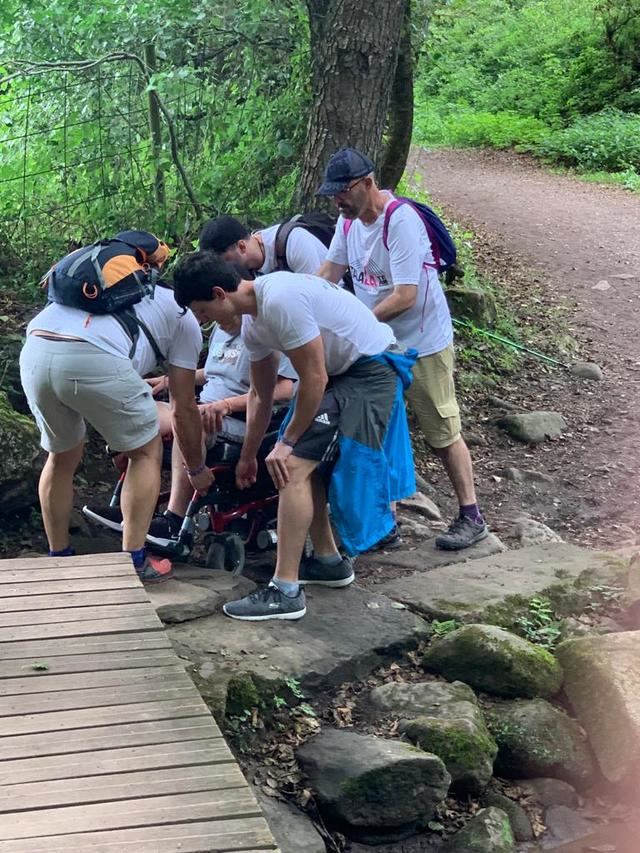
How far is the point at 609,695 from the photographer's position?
13.0 ft

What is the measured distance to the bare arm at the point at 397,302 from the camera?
4.95 m

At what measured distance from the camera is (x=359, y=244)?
5113mm

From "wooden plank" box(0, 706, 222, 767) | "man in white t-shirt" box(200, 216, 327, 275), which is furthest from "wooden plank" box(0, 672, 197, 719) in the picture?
"man in white t-shirt" box(200, 216, 327, 275)

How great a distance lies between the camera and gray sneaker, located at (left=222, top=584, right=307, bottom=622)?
424 cm

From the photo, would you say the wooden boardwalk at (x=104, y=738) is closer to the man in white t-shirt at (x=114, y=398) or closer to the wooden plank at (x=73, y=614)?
the wooden plank at (x=73, y=614)

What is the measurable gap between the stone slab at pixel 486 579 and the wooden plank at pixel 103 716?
6.31 ft

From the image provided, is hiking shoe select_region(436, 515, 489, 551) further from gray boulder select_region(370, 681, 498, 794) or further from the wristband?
the wristband

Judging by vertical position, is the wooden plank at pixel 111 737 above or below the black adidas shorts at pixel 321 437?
below

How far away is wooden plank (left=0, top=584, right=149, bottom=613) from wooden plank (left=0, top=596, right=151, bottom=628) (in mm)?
30

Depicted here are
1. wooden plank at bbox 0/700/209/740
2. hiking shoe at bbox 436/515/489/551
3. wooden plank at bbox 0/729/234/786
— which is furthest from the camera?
hiking shoe at bbox 436/515/489/551

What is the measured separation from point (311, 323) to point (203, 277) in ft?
1.48

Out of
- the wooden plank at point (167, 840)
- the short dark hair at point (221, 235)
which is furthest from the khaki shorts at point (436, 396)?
the wooden plank at point (167, 840)

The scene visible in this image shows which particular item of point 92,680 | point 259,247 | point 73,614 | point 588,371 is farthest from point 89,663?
point 588,371

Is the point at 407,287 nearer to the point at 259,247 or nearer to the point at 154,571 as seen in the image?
the point at 259,247
